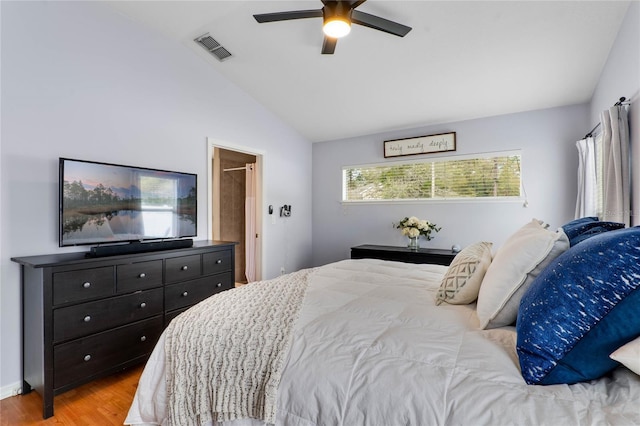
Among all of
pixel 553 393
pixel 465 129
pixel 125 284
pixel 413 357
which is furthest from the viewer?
pixel 465 129

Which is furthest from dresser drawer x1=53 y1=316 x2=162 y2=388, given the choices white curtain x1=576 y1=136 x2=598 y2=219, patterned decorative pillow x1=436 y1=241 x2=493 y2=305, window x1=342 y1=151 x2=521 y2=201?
white curtain x1=576 y1=136 x2=598 y2=219

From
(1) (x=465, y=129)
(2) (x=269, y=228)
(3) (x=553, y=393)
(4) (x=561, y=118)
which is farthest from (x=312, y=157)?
(3) (x=553, y=393)

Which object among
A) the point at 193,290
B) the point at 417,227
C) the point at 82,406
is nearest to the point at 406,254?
the point at 417,227

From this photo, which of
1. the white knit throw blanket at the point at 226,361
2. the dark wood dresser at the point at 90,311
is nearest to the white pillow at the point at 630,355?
the white knit throw blanket at the point at 226,361

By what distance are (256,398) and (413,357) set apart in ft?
1.88

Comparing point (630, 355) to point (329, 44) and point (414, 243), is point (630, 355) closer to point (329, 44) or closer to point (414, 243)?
point (329, 44)

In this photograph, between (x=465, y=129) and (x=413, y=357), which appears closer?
(x=413, y=357)

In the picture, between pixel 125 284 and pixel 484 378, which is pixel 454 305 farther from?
pixel 125 284

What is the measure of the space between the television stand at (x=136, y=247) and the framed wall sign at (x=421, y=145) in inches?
115

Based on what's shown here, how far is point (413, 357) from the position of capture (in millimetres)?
1019

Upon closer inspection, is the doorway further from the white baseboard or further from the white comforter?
the white comforter

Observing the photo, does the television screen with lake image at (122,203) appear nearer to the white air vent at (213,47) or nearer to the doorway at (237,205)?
the white air vent at (213,47)

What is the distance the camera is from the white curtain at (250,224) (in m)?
4.55

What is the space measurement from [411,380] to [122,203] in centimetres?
257
